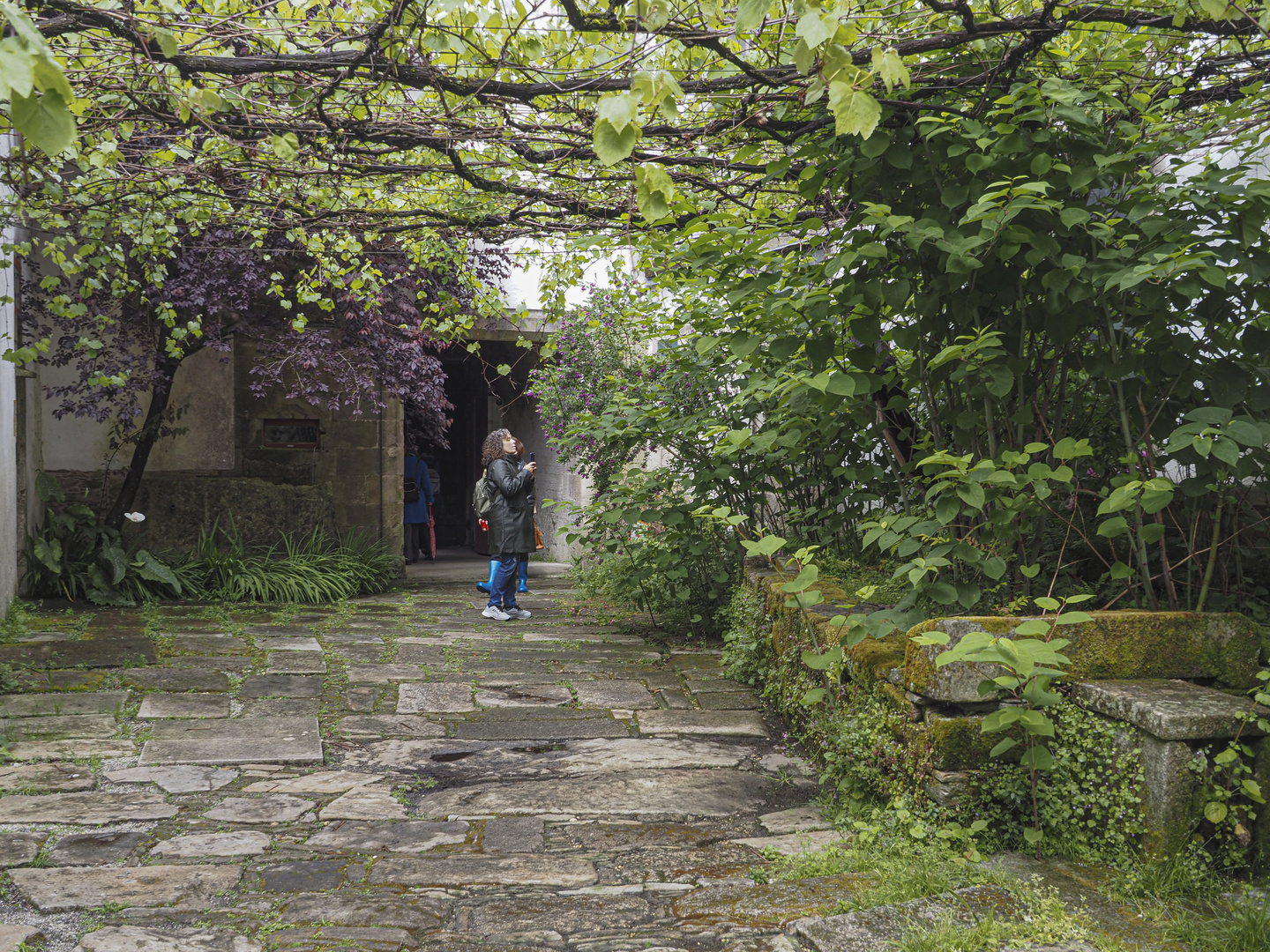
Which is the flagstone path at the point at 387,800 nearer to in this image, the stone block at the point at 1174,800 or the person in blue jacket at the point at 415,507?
the stone block at the point at 1174,800

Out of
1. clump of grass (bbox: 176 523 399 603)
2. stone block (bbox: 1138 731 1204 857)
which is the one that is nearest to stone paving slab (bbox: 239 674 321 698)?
clump of grass (bbox: 176 523 399 603)

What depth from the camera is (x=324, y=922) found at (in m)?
2.42

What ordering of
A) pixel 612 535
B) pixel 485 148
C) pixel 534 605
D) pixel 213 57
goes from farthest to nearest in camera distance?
pixel 534 605
pixel 612 535
pixel 485 148
pixel 213 57

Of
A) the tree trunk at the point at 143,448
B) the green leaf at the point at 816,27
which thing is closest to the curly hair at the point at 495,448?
the tree trunk at the point at 143,448

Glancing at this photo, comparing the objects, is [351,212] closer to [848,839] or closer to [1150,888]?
[848,839]

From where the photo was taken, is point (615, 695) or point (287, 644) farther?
point (287, 644)

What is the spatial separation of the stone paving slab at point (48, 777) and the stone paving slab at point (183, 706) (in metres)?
0.70

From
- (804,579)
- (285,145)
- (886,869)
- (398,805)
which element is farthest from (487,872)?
(285,145)

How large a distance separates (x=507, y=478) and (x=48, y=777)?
4339mm

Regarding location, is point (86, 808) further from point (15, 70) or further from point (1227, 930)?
point (1227, 930)

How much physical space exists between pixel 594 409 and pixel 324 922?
656 centimetres

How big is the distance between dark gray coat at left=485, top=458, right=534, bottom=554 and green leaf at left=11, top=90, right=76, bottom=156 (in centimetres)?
595

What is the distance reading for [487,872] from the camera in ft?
9.20

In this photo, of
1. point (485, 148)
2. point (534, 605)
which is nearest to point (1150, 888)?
point (485, 148)
